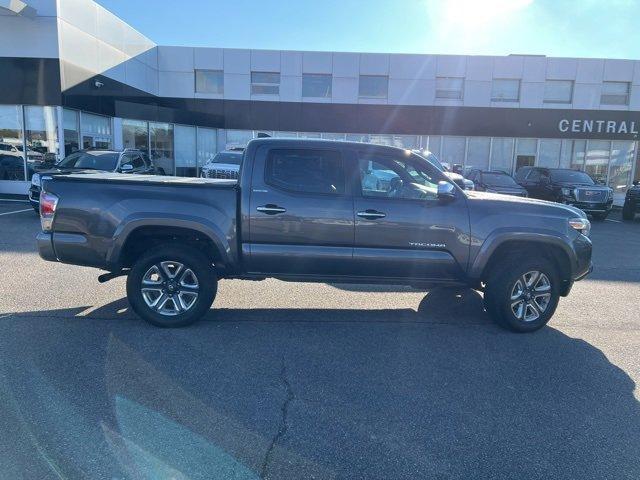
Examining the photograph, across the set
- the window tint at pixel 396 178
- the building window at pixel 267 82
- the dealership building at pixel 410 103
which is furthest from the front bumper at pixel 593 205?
the building window at pixel 267 82

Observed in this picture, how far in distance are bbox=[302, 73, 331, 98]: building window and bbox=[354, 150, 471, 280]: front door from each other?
1952 cm

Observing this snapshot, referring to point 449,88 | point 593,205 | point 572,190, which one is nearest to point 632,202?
point 593,205

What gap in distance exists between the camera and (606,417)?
3.39 meters

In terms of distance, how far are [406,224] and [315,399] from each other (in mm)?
2058

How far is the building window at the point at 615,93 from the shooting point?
23.4 metres

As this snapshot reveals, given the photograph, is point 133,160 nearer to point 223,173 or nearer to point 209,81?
point 223,173

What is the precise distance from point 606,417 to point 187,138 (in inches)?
906

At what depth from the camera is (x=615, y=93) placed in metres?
23.4

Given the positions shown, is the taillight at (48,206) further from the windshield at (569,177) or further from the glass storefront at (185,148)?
the glass storefront at (185,148)

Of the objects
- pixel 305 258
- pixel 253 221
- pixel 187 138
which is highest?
pixel 187 138

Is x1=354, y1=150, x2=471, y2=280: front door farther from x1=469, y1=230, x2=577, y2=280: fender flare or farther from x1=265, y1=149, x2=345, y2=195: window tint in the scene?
x1=265, y1=149, x2=345, y2=195: window tint

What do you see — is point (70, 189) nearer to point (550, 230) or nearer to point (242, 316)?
point (242, 316)

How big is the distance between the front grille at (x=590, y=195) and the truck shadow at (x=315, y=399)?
42.2 ft

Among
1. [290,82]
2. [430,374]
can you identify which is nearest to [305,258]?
[430,374]
